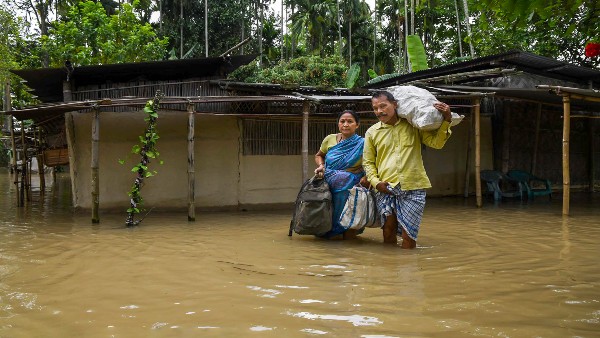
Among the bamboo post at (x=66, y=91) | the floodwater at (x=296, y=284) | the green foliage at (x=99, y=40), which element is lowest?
the floodwater at (x=296, y=284)

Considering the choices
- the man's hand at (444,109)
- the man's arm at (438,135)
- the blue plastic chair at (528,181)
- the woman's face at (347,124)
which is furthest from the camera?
the blue plastic chair at (528,181)

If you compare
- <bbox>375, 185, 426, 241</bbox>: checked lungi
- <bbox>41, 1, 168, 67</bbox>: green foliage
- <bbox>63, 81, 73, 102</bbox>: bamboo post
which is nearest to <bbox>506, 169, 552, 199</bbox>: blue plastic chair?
<bbox>375, 185, 426, 241</bbox>: checked lungi

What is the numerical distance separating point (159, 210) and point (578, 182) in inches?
412

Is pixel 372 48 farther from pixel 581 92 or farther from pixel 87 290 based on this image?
pixel 87 290

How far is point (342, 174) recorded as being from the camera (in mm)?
4941

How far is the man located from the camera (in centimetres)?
429

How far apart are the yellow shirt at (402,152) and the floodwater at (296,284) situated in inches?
26.4

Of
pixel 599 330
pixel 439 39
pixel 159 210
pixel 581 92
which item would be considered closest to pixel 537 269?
pixel 599 330

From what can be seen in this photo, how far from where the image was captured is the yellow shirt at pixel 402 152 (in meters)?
4.28

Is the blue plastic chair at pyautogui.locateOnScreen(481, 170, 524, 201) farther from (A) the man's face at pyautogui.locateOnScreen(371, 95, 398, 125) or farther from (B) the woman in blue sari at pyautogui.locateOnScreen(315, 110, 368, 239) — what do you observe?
(A) the man's face at pyautogui.locateOnScreen(371, 95, 398, 125)

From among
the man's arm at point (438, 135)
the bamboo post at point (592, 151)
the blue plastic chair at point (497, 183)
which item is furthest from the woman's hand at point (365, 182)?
the bamboo post at point (592, 151)

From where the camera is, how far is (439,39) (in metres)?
22.6

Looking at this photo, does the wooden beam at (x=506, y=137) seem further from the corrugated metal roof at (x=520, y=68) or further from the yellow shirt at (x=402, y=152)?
the yellow shirt at (x=402, y=152)

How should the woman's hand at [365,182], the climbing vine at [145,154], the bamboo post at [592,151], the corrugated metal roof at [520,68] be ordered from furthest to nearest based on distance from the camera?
the bamboo post at [592,151] → the corrugated metal roof at [520,68] → the climbing vine at [145,154] → the woman's hand at [365,182]
